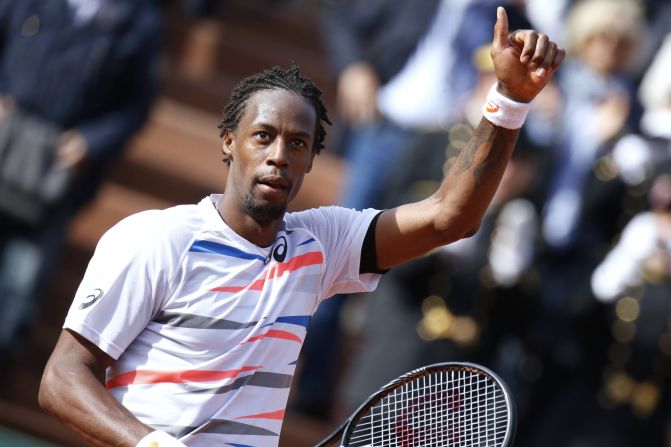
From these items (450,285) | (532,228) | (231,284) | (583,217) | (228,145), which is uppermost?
(583,217)

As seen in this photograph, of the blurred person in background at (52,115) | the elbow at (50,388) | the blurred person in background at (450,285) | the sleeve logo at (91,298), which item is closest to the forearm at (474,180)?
the sleeve logo at (91,298)

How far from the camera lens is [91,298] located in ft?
10.9

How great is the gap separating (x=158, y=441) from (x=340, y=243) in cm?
86

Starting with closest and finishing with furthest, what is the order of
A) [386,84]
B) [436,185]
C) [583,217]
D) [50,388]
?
[50,388] → [436,185] → [583,217] → [386,84]

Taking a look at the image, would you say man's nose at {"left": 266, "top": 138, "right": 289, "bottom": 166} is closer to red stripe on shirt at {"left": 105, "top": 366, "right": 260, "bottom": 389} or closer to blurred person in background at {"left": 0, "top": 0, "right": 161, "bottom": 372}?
red stripe on shirt at {"left": 105, "top": 366, "right": 260, "bottom": 389}

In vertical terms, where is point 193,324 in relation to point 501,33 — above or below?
below

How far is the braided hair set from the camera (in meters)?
3.60

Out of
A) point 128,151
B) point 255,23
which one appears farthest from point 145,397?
point 255,23

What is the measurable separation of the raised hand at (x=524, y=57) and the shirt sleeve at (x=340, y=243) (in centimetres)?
58

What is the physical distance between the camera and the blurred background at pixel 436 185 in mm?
6445

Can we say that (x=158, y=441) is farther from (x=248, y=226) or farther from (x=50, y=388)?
(x=248, y=226)

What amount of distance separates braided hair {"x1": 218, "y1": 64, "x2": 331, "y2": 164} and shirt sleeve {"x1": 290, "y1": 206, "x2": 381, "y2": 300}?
21 cm

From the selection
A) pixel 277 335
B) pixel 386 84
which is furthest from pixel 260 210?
pixel 386 84

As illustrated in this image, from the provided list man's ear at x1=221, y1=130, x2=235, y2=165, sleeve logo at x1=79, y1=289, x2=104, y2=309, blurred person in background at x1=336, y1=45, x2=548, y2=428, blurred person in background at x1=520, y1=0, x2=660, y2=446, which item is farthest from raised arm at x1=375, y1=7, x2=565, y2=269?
blurred person in background at x1=520, y1=0, x2=660, y2=446
